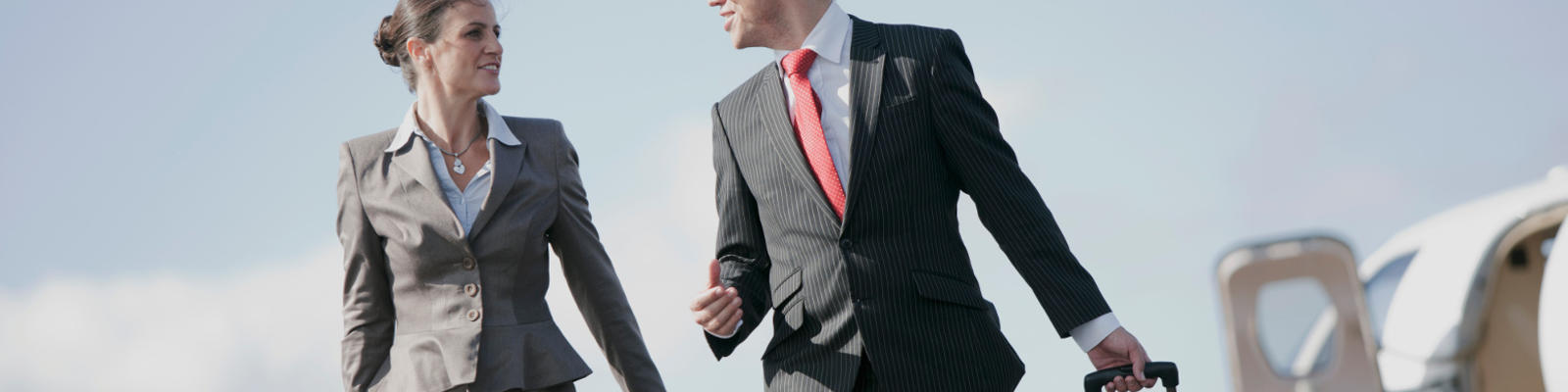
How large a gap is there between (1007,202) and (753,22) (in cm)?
65

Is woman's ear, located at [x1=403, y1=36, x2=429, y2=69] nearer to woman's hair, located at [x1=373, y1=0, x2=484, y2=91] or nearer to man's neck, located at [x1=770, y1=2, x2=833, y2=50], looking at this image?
woman's hair, located at [x1=373, y1=0, x2=484, y2=91]

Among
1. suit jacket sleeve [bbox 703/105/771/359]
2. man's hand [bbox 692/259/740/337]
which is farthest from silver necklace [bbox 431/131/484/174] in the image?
man's hand [bbox 692/259/740/337]

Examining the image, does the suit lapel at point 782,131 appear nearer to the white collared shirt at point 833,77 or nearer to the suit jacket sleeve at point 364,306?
the white collared shirt at point 833,77

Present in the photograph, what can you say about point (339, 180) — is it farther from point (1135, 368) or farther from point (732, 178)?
point (1135, 368)

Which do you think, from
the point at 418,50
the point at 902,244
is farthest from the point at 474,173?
the point at 902,244

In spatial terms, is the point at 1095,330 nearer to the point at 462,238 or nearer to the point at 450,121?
the point at 462,238

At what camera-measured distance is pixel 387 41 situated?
13.4ft

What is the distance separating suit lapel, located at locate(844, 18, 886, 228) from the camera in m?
2.97

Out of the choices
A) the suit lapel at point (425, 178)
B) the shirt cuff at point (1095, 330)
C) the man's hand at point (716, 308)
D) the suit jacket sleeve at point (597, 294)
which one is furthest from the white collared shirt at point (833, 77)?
the suit lapel at point (425, 178)

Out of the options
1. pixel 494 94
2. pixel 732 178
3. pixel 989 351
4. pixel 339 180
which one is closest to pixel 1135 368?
pixel 989 351

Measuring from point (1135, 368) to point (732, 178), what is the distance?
2.98 feet

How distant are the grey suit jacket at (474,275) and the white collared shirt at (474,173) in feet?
0.08

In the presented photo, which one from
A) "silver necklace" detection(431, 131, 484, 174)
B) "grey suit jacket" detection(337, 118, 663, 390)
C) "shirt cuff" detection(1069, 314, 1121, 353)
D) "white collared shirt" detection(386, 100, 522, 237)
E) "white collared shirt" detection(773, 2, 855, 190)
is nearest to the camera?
"shirt cuff" detection(1069, 314, 1121, 353)

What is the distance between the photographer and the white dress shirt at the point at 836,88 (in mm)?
2963
